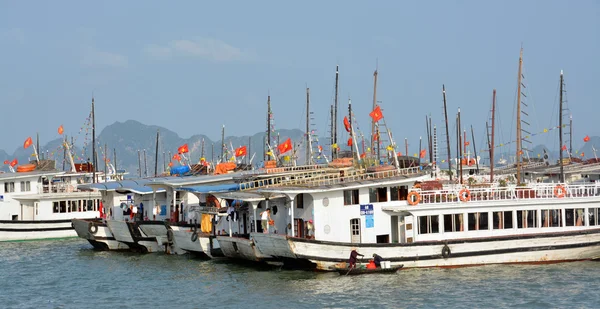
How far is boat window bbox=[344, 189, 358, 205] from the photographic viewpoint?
34.5m

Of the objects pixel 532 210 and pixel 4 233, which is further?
pixel 4 233

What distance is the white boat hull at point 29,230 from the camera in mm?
53344

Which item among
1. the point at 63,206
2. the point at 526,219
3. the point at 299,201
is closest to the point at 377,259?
the point at 299,201

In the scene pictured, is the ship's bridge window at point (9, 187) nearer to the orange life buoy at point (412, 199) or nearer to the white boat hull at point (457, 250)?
the white boat hull at point (457, 250)

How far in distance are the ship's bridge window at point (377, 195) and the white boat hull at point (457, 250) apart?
2.55 meters

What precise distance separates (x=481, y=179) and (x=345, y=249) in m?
30.6

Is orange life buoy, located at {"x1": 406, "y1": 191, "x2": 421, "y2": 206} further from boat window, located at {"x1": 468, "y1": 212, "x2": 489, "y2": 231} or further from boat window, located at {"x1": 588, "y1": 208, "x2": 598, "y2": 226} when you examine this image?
boat window, located at {"x1": 588, "y1": 208, "x2": 598, "y2": 226}

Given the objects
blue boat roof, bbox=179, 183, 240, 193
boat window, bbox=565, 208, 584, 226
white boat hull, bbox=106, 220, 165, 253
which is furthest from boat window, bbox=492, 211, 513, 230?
white boat hull, bbox=106, 220, 165, 253

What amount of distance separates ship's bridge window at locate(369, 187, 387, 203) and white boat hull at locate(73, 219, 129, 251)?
18658 mm

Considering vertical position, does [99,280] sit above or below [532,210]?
below

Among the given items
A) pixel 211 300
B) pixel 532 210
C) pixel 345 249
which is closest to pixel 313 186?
pixel 345 249

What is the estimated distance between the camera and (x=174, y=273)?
37.5 meters

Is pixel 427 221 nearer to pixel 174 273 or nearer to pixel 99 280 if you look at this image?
pixel 174 273

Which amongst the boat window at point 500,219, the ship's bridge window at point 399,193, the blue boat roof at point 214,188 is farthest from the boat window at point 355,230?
the blue boat roof at point 214,188
